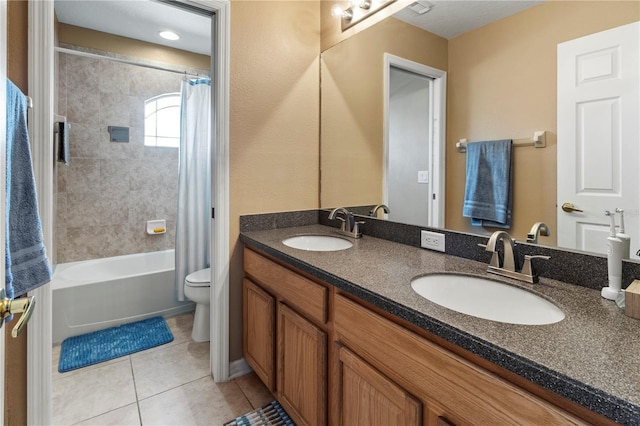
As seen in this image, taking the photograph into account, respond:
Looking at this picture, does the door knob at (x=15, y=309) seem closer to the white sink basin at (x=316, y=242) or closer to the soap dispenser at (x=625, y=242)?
the white sink basin at (x=316, y=242)

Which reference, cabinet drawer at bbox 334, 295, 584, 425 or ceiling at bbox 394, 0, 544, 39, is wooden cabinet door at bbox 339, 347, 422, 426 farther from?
ceiling at bbox 394, 0, 544, 39

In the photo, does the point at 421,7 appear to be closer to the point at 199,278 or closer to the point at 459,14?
the point at 459,14

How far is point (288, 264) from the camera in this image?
1.42m

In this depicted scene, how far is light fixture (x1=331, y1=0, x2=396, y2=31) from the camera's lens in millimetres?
1757

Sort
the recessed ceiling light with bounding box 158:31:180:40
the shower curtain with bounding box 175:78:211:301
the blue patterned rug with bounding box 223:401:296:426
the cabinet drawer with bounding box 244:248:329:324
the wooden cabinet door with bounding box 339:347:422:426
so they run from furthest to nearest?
the recessed ceiling light with bounding box 158:31:180:40 → the shower curtain with bounding box 175:78:211:301 → the blue patterned rug with bounding box 223:401:296:426 → the cabinet drawer with bounding box 244:248:329:324 → the wooden cabinet door with bounding box 339:347:422:426

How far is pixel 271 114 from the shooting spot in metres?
1.93

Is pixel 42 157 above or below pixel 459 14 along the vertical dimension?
below

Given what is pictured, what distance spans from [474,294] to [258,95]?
4.96 feet

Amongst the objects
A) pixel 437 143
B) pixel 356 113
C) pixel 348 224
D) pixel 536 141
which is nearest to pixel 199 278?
pixel 348 224

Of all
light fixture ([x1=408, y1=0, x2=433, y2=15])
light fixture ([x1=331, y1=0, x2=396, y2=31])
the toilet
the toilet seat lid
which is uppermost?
light fixture ([x1=331, y1=0, x2=396, y2=31])

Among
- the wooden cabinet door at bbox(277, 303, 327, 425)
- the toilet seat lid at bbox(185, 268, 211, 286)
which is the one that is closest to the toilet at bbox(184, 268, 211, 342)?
the toilet seat lid at bbox(185, 268, 211, 286)

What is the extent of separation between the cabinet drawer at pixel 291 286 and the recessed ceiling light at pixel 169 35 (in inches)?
90.6

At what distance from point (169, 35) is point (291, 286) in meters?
2.75

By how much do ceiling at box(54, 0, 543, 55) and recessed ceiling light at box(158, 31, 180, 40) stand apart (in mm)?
41
